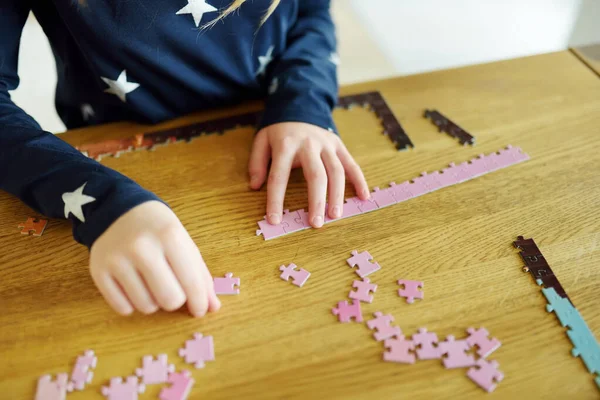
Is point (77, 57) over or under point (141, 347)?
over

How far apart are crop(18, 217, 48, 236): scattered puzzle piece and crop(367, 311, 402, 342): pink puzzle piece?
0.54m

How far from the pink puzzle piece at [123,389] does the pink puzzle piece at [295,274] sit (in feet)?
0.76

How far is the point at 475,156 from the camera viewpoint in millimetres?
851

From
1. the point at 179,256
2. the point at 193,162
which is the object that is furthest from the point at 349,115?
the point at 179,256

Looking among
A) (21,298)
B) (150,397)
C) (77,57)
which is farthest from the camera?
(77,57)

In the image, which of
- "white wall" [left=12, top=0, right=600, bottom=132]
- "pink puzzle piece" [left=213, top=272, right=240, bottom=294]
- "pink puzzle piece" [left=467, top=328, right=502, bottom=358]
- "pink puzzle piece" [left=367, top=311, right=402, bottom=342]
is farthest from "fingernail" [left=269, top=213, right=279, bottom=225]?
"white wall" [left=12, top=0, right=600, bottom=132]

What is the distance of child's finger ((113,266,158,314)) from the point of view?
23.3 inches

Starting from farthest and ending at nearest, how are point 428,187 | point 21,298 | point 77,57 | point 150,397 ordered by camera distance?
point 77,57
point 428,187
point 21,298
point 150,397

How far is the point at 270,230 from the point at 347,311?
188 mm

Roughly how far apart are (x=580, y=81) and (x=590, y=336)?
2.14ft

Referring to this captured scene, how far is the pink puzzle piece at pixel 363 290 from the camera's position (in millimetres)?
636

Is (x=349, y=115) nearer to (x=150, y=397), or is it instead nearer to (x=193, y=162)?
(x=193, y=162)

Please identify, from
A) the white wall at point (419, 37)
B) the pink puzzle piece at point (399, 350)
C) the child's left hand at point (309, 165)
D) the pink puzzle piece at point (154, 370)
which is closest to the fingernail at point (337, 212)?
the child's left hand at point (309, 165)

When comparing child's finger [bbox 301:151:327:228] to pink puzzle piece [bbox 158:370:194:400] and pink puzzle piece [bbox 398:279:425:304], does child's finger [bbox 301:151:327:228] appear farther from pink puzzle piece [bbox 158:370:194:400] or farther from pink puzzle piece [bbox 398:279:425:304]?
pink puzzle piece [bbox 158:370:194:400]
